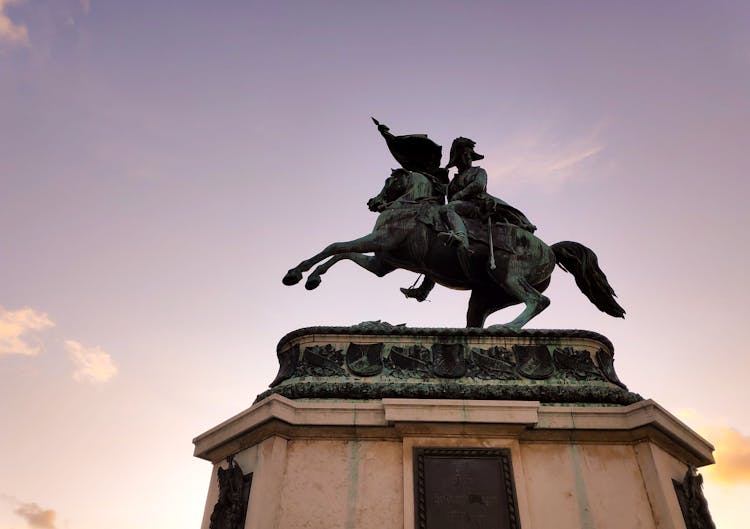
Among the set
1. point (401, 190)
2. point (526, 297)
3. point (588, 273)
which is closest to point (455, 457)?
point (526, 297)

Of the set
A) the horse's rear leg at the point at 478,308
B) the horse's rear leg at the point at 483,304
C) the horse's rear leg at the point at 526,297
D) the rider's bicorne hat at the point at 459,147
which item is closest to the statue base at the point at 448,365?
the horse's rear leg at the point at 526,297

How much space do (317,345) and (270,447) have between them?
4.77 feet

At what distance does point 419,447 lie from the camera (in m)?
6.05

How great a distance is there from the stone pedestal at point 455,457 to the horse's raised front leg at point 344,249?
2.38 meters

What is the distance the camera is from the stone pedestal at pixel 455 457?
5.68m

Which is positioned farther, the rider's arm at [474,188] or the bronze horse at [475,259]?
the rider's arm at [474,188]

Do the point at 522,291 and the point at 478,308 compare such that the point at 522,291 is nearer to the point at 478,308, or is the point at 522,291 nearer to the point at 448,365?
the point at 478,308

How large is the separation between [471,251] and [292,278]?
103 inches

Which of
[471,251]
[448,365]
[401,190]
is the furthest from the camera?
[401,190]

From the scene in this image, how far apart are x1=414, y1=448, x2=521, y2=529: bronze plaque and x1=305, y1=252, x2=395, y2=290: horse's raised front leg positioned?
11.6ft

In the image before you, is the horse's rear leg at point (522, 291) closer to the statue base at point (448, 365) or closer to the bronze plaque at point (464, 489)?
the statue base at point (448, 365)

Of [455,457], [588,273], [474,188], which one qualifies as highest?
[474,188]

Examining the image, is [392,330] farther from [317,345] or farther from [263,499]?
[263,499]

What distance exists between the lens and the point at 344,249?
8961 mm
